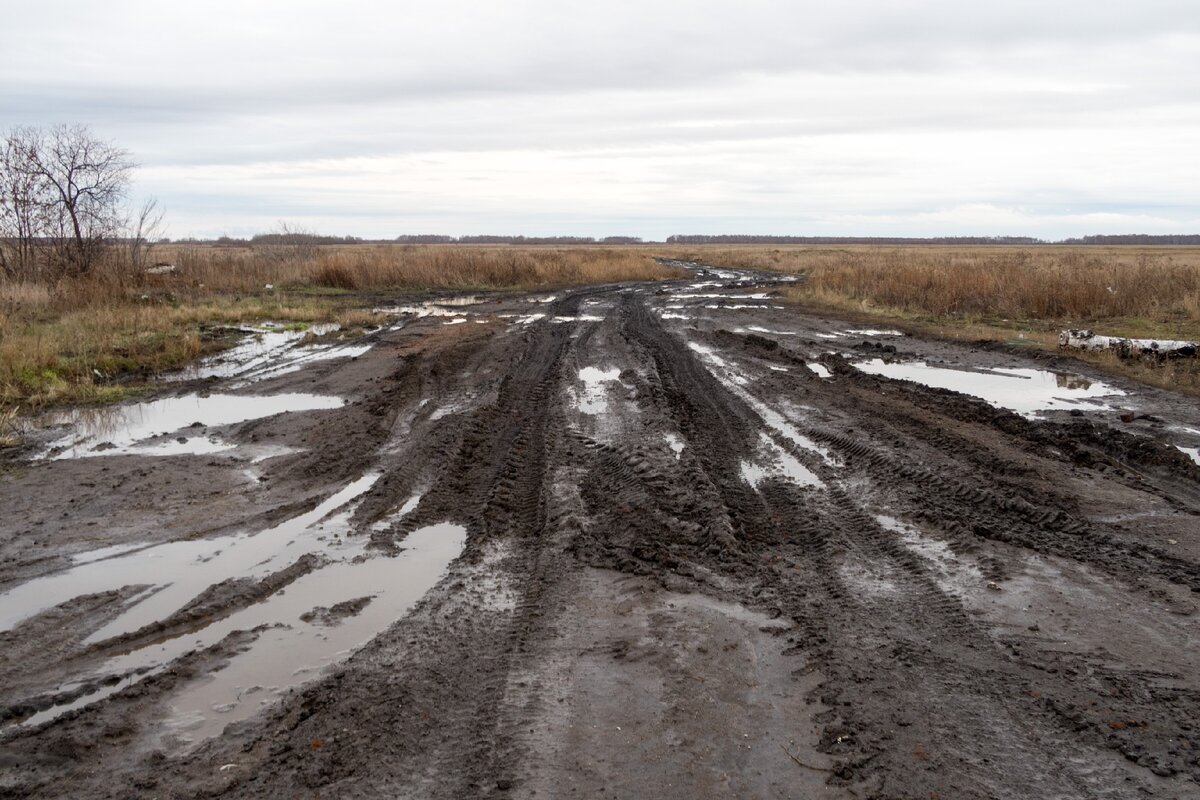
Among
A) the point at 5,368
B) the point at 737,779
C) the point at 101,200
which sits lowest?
the point at 737,779

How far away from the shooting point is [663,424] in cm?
870

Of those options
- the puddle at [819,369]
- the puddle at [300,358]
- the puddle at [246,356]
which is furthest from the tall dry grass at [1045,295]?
the puddle at [246,356]

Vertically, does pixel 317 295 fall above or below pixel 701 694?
above

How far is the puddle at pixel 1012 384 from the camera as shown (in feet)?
33.1

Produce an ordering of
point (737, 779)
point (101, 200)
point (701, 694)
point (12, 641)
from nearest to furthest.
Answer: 1. point (737, 779)
2. point (701, 694)
3. point (12, 641)
4. point (101, 200)

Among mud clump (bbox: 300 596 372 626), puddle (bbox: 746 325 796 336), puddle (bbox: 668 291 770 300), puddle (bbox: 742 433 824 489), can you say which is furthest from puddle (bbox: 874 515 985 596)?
puddle (bbox: 668 291 770 300)

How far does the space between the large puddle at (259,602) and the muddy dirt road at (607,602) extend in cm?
3

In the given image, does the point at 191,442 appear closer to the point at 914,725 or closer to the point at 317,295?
the point at 914,725

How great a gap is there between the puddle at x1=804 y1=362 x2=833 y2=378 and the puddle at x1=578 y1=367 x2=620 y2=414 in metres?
2.94

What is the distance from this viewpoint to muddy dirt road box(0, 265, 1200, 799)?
10.2 feet

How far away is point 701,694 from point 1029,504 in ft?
12.1

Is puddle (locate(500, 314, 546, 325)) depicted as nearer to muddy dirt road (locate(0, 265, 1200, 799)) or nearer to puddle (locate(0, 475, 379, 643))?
muddy dirt road (locate(0, 265, 1200, 799))

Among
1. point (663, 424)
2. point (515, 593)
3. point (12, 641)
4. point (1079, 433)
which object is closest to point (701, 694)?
point (515, 593)

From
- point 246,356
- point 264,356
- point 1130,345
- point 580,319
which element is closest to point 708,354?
point 1130,345
